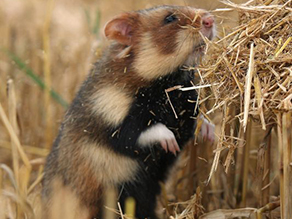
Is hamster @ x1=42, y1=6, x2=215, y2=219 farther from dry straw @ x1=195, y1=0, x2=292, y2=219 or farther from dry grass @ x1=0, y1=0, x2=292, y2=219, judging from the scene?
dry straw @ x1=195, y1=0, x2=292, y2=219

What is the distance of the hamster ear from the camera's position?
13.6 feet

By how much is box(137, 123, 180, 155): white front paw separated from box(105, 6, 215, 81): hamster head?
375mm

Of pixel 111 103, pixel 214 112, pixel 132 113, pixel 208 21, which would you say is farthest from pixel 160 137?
pixel 208 21

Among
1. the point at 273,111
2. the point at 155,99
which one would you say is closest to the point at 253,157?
the point at 155,99

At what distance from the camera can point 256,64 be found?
320 cm

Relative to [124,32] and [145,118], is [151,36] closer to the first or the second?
[124,32]

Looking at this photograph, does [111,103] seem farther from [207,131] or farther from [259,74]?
[259,74]

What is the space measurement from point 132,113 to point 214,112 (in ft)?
2.44

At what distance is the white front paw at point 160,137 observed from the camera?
152 inches

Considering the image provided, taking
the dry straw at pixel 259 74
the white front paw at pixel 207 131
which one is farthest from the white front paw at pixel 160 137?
the dry straw at pixel 259 74

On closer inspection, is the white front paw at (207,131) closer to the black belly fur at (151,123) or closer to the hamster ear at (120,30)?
the black belly fur at (151,123)

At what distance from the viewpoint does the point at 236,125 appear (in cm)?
388

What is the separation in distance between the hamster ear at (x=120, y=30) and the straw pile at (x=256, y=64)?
83 cm

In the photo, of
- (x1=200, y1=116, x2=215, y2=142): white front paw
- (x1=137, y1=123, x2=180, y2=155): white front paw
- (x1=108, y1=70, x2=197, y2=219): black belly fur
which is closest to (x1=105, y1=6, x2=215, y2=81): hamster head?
(x1=108, y1=70, x2=197, y2=219): black belly fur
